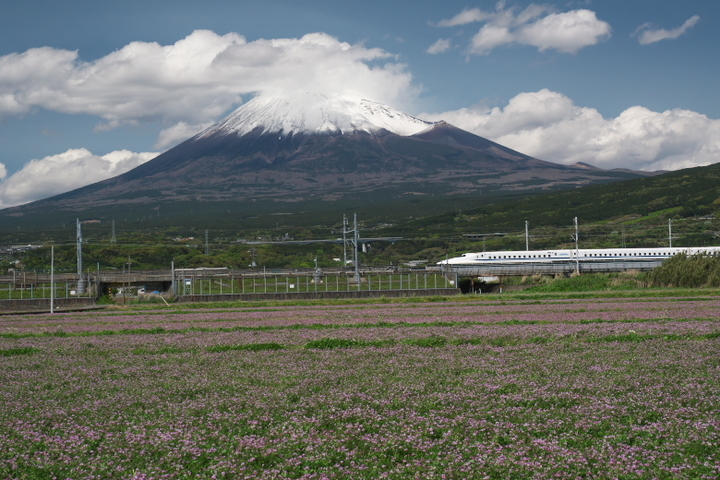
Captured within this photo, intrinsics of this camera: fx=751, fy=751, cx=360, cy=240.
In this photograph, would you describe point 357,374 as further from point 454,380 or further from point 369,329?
point 369,329

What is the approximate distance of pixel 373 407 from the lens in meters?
12.4

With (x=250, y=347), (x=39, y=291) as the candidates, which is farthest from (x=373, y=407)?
(x=39, y=291)

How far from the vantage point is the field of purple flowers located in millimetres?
9461

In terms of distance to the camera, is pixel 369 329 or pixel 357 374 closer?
pixel 357 374

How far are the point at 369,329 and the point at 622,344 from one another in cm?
952

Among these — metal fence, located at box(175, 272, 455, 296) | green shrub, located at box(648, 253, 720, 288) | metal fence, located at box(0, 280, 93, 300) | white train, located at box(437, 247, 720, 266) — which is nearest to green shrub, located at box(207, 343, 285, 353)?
metal fence, located at box(175, 272, 455, 296)

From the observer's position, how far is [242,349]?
2128 centimetres

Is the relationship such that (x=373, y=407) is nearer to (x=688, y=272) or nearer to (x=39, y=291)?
(x=688, y=272)

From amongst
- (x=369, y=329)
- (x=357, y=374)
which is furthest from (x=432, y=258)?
(x=357, y=374)

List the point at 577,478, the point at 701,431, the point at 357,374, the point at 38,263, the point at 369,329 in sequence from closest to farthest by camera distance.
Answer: the point at 577,478, the point at 701,431, the point at 357,374, the point at 369,329, the point at 38,263

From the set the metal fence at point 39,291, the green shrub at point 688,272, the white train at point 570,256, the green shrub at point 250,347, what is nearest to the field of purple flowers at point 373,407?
the green shrub at point 250,347

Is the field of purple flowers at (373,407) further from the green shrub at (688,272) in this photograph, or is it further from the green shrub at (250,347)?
the green shrub at (688,272)

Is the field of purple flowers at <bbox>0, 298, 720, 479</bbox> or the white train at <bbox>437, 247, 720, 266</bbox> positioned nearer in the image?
the field of purple flowers at <bbox>0, 298, 720, 479</bbox>

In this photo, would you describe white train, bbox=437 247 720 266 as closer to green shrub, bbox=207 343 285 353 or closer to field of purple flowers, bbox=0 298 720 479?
field of purple flowers, bbox=0 298 720 479
